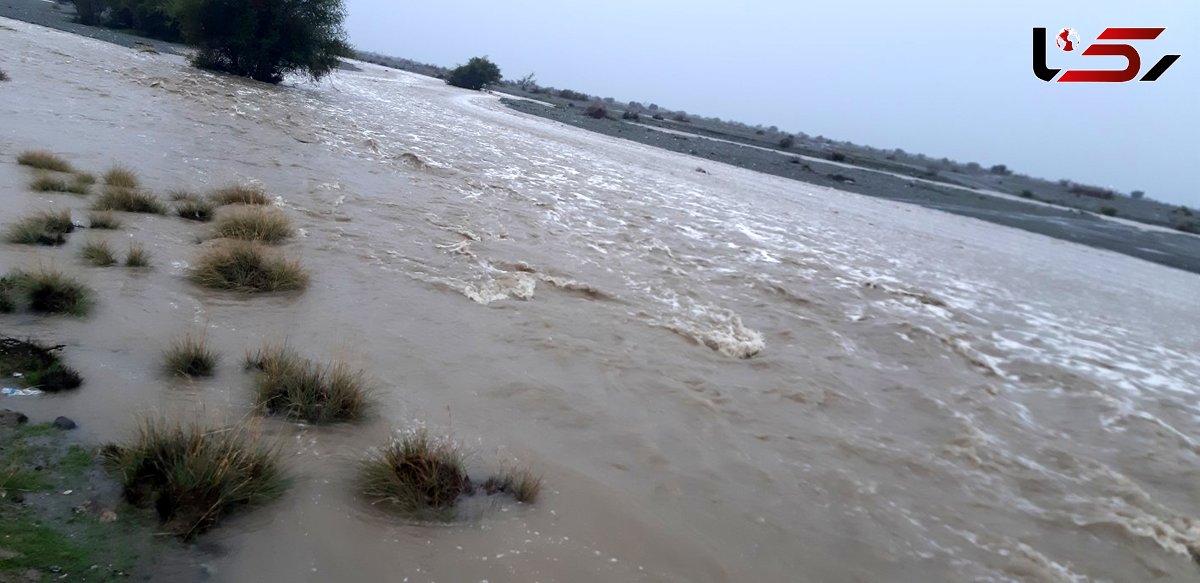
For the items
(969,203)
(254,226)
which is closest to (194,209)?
(254,226)

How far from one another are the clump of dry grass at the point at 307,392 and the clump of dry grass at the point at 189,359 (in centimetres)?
39

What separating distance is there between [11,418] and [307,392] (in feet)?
4.64

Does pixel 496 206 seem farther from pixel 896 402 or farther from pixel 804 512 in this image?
pixel 804 512

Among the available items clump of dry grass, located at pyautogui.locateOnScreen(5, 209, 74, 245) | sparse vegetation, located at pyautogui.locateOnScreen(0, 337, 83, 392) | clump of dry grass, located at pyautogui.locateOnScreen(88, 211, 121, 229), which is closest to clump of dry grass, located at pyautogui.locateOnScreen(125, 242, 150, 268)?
clump of dry grass, located at pyautogui.locateOnScreen(5, 209, 74, 245)

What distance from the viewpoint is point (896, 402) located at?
6.72 metres

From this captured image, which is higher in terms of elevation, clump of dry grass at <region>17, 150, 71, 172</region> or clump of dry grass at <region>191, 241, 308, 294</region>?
clump of dry grass at <region>17, 150, 71, 172</region>

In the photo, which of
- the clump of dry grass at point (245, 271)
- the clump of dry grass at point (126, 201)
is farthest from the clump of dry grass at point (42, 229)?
the clump of dry grass at point (245, 271)

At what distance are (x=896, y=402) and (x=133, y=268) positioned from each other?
6921mm

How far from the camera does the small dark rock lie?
3613mm

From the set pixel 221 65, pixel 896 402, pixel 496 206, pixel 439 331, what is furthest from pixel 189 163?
pixel 221 65

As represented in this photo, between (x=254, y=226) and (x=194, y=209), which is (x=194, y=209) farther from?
(x=254, y=226)

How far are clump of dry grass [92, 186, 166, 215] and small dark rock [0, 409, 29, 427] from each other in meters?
4.88

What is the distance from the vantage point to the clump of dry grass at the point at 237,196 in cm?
917

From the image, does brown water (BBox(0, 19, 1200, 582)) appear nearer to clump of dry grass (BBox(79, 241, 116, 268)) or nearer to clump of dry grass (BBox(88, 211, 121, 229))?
clump of dry grass (BBox(79, 241, 116, 268))
